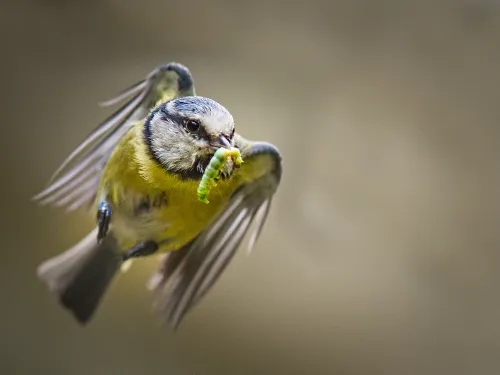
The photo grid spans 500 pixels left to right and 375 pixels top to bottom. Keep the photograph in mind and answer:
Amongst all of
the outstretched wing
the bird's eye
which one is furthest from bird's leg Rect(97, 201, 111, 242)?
the bird's eye

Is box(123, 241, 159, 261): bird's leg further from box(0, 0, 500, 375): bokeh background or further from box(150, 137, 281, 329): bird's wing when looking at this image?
box(0, 0, 500, 375): bokeh background

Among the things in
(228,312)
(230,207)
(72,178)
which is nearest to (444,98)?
(228,312)

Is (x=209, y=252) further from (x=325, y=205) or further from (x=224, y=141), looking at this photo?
(x=325, y=205)

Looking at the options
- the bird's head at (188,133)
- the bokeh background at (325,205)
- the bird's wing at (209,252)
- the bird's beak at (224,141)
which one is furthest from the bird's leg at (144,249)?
the bokeh background at (325,205)

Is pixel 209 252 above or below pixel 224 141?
below

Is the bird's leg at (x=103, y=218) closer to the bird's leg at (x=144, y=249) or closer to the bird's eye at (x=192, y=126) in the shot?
the bird's leg at (x=144, y=249)

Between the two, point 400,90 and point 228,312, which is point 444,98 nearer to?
point 400,90

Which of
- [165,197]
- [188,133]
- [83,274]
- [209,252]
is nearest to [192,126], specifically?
[188,133]
